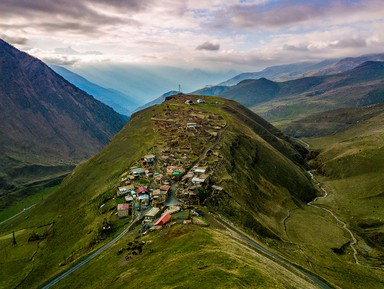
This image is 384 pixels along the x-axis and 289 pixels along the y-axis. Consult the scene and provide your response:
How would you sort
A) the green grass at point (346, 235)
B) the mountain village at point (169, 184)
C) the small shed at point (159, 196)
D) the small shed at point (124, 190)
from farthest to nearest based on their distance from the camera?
the small shed at point (124, 190), the green grass at point (346, 235), the small shed at point (159, 196), the mountain village at point (169, 184)

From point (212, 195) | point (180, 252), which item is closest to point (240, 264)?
point (180, 252)

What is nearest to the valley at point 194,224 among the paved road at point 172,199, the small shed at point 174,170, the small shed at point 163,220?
the small shed at point 174,170

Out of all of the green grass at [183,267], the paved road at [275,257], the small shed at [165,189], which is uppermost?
the small shed at [165,189]

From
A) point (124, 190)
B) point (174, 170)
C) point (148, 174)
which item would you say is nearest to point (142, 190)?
point (124, 190)

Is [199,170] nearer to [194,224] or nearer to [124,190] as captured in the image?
[124,190]

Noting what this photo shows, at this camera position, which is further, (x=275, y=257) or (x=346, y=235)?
(x=346, y=235)

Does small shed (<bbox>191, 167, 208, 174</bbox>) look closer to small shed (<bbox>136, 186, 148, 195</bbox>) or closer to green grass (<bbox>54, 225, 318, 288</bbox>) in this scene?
small shed (<bbox>136, 186, 148, 195</bbox>)

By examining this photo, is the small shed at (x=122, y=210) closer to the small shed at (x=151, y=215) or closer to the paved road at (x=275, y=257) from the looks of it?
the small shed at (x=151, y=215)

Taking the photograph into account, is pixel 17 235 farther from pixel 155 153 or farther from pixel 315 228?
pixel 315 228
